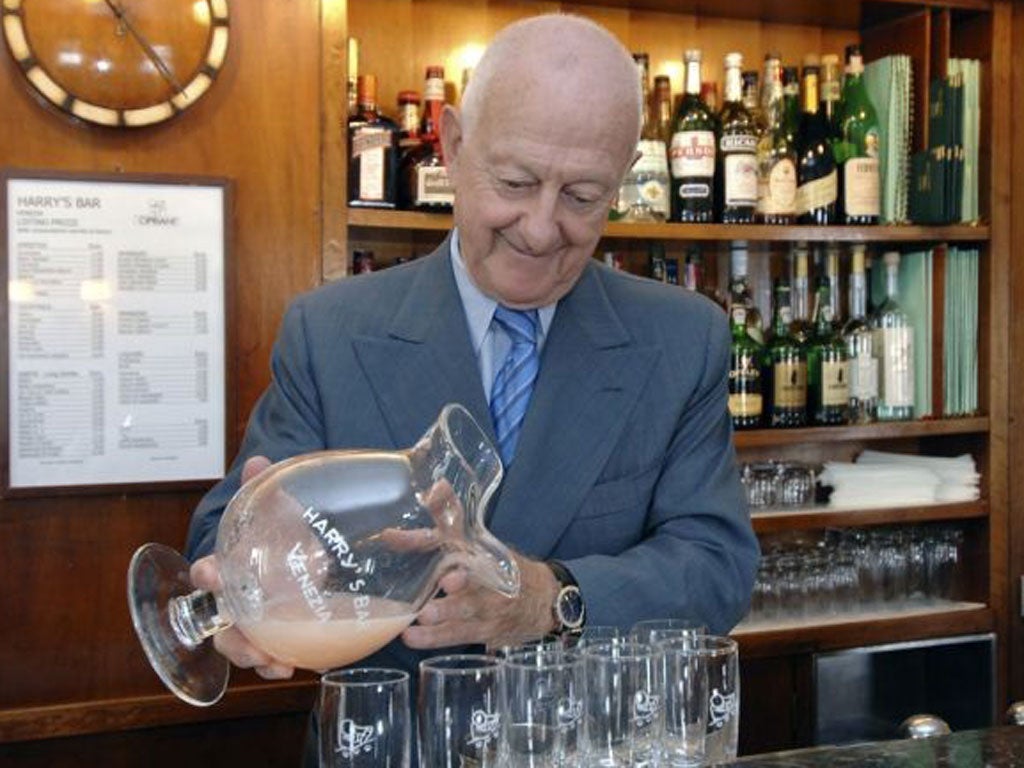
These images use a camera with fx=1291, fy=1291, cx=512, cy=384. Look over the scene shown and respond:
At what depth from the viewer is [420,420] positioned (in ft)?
5.57

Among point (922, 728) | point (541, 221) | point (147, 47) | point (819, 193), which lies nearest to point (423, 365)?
point (541, 221)

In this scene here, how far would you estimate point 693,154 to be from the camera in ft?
9.60

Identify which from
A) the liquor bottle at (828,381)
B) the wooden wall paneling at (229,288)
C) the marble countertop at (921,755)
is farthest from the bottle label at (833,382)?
the marble countertop at (921,755)

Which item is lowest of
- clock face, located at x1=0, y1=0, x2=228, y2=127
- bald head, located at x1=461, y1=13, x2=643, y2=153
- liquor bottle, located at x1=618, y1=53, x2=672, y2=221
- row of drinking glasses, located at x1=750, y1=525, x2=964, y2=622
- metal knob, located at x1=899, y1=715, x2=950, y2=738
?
row of drinking glasses, located at x1=750, y1=525, x2=964, y2=622

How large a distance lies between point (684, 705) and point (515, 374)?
726 millimetres

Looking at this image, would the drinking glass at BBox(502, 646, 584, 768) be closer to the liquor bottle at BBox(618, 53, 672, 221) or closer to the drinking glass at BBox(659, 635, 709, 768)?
the drinking glass at BBox(659, 635, 709, 768)

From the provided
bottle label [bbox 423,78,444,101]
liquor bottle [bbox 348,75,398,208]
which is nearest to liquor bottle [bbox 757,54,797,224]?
bottle label [bbox 423,78,444,101]

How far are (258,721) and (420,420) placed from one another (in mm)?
1233

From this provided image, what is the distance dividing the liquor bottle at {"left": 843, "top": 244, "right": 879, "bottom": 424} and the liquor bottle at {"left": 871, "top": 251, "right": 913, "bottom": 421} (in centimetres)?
2

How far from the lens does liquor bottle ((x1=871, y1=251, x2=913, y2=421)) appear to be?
3.16 meters

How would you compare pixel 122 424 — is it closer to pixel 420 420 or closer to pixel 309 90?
pixel 309 90

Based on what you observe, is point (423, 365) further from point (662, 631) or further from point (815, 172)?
point (815, 172)

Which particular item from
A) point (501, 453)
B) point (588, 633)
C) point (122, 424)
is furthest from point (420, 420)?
point (122, 424)

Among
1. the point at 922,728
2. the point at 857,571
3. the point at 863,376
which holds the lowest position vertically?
the point at 857,571
